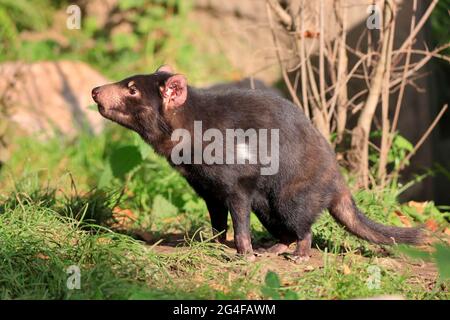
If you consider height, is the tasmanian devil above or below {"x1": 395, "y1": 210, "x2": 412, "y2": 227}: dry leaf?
above

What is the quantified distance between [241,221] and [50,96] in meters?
4.57

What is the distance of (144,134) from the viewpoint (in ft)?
16.0

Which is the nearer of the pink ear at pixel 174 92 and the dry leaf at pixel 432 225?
the pink ear at pixel 174 92

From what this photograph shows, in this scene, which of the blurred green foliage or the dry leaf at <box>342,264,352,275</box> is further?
the blurred green foliage

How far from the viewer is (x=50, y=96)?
8750mm

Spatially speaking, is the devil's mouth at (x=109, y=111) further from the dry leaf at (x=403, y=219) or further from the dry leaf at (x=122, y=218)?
the dry leaf at (x=403, y=219)

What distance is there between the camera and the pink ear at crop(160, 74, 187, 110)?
4.70 m

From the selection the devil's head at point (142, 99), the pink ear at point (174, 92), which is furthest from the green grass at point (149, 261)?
the pink ear at point (174, 92)

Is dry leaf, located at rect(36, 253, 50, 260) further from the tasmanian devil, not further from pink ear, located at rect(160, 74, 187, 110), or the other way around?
pink ear, located at rect(160, 74, 187, 110)

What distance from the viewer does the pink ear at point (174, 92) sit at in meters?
4.70

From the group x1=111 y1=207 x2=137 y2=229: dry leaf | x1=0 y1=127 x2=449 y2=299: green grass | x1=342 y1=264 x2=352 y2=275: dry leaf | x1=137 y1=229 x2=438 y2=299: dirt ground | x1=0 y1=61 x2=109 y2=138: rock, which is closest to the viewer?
x1=0 y1=127 x2=449 y2=299: green grass

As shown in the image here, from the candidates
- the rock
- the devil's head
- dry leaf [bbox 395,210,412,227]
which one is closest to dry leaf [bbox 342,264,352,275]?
the devil's head

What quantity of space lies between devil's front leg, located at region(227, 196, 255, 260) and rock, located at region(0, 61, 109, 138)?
373 centimetres

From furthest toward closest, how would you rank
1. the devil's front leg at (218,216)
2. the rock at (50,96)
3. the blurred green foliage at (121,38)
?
the blurred green foliage at (121,38), the rock at (50,96), the devil's front leg at (218,216)
